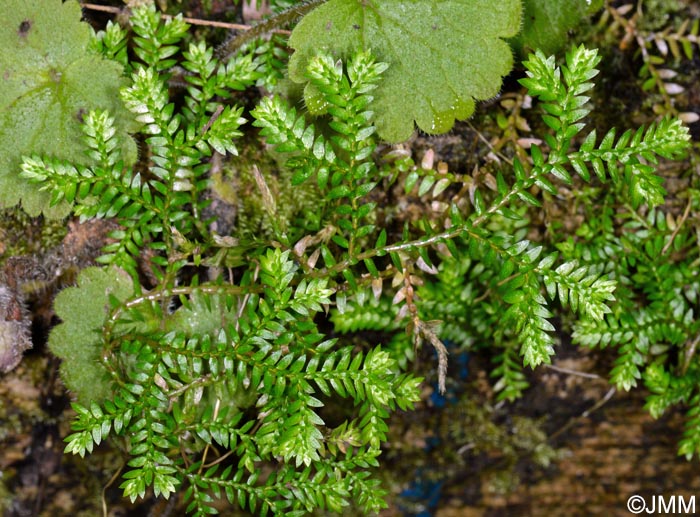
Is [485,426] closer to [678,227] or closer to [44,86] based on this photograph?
[678,227]

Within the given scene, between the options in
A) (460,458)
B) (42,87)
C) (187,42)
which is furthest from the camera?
(460,458)

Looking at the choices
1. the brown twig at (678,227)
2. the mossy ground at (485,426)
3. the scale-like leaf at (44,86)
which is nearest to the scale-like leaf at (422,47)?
the mossy ground at (485,426)

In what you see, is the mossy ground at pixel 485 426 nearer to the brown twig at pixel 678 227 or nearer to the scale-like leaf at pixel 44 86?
the brown twig at pixel 678 227

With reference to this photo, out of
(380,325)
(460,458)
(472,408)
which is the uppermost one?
(380,325)

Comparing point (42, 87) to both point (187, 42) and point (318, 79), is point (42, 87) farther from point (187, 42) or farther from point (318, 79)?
point (318, 79)

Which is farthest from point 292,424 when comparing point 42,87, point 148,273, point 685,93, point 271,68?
point 685,93

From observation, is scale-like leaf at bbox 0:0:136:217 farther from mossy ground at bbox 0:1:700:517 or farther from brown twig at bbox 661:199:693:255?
brown twig at bbox 661:199:693:255

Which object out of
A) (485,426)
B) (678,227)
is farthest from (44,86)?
(678,227)

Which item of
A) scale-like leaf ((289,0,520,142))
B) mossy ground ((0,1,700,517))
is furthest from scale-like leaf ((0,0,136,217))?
scale-like leaf ((289,0,520,142))

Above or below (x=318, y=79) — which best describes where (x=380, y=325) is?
below
